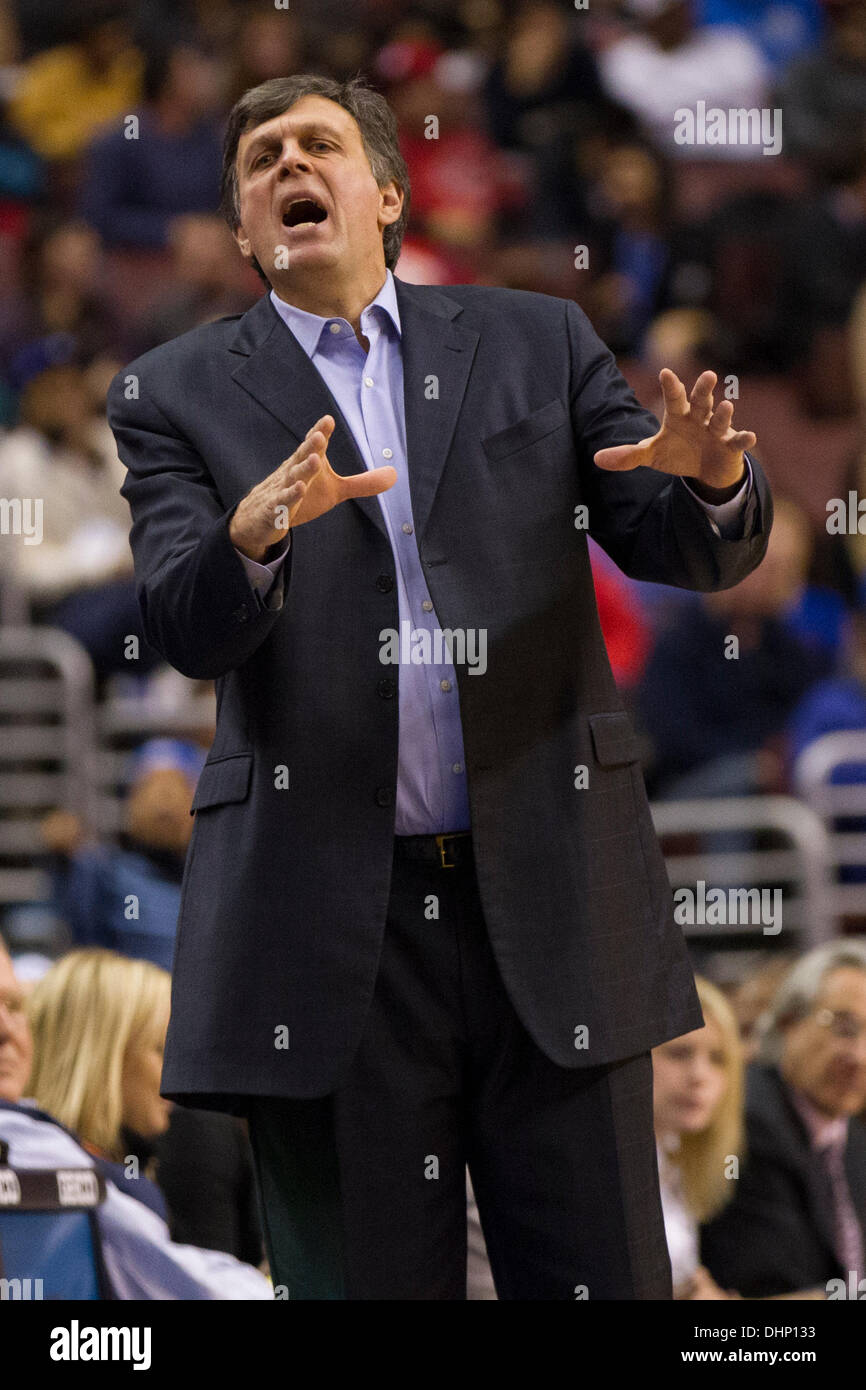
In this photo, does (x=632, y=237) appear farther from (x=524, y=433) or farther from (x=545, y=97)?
(x=524, y=433)

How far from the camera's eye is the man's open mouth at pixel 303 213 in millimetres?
1537

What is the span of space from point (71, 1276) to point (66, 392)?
2464 mm

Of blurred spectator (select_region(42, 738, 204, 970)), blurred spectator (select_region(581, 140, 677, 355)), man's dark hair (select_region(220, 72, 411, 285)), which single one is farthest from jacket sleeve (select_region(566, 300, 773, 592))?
blurred spectator (select_region(581, 140, 677, 355))

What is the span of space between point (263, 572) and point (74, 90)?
387 centimetres

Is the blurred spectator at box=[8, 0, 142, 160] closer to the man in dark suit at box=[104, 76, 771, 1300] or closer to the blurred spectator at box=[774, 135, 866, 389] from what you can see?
the blurred spectator at box=[774, 135, 866, 389]

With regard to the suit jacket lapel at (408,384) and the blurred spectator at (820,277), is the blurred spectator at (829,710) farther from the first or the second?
the suit jacket lapel at (408,384)

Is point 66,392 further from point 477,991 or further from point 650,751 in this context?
point 477,991

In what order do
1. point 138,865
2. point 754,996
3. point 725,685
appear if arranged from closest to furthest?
point 754,996 < point 138,865 < point 725,685

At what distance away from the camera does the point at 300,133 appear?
5.15 ft

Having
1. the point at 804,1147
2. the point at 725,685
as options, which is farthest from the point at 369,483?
the point at 725,685

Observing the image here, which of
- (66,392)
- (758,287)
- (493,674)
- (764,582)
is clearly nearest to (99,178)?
(66,392)

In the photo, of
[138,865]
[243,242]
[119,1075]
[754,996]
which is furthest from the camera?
[138,865]

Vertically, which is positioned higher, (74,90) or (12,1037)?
(74,90)

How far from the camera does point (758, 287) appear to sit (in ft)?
14.4
